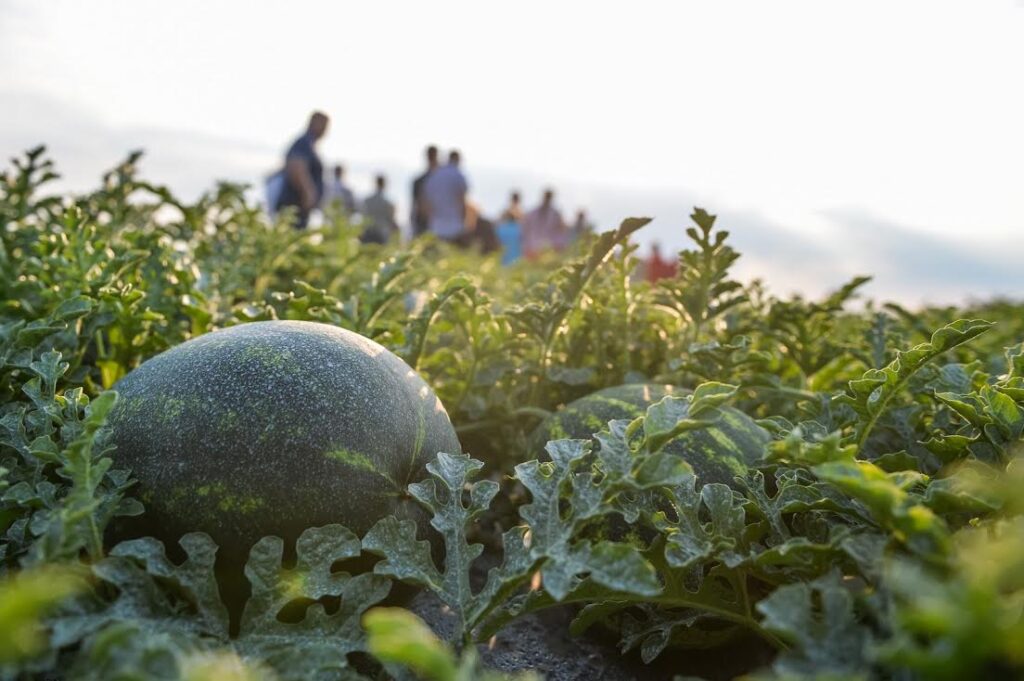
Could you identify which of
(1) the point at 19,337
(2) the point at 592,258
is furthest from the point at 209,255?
(2) the point at 592,258

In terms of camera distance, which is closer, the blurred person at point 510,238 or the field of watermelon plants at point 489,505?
the field of watermelon plants at point 489,505

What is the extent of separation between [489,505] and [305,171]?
26.9 ft

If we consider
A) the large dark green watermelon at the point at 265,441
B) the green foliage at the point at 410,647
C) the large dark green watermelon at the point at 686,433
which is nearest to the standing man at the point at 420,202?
the large dark green watermelon at the point at 686,433

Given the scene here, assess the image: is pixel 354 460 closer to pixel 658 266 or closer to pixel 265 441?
pixel 265 441

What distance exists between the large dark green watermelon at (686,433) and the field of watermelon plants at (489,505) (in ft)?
0.04

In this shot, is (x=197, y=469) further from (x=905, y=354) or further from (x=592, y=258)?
(x=905, y=354)

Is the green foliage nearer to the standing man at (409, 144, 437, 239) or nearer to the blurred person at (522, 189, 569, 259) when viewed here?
the standing man at (409, 144, 437, 239)

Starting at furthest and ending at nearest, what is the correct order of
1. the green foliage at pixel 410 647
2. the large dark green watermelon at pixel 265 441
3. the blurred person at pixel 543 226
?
1. the blurred person at pixel 543 226
2. the large dark green watermelon at pixel 265 441
3. the green foliage at pixel 410 647

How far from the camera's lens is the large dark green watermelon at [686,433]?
9.08 feet

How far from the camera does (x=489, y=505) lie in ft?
8.51

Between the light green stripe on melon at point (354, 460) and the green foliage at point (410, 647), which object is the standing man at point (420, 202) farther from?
the green foliage at point (410, 647)

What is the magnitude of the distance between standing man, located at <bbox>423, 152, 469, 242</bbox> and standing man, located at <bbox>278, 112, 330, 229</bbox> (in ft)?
10.8

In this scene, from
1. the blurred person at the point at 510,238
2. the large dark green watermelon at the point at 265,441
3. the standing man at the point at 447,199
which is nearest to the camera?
the large dark green watermelon at the point at 265,441

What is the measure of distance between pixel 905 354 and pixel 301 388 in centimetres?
164
